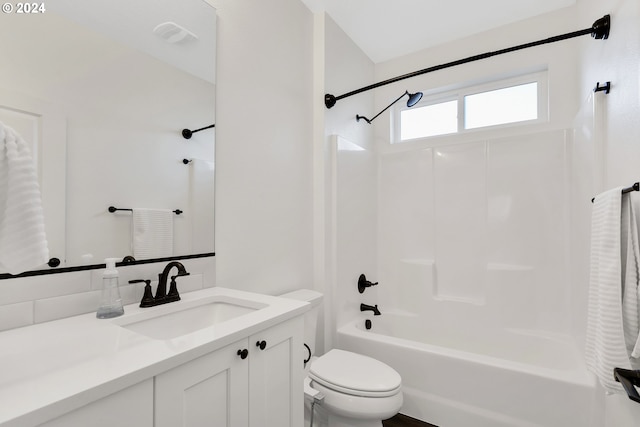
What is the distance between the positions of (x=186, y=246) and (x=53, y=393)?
0.83m

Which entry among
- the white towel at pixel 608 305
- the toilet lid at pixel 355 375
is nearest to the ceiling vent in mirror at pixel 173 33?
the toilet lid at pixel 355 375

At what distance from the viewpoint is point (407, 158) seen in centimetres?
272

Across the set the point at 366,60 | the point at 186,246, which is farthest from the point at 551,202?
the point at 186,246

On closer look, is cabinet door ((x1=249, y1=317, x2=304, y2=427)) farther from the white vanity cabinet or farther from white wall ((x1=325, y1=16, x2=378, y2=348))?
white wall ((x1=325, y1=16, x2=378, y2=348))

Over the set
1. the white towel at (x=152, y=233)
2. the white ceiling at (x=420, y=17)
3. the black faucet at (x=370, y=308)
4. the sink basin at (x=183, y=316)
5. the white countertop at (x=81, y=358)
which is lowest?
the black faucet at (x=370, y=308)

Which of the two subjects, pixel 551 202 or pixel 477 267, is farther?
pixel 477 267

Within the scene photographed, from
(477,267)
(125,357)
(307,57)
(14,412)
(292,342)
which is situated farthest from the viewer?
(477,267)

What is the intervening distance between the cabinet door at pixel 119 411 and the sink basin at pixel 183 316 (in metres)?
A: 0.40

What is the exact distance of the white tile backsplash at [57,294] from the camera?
851 millimetres

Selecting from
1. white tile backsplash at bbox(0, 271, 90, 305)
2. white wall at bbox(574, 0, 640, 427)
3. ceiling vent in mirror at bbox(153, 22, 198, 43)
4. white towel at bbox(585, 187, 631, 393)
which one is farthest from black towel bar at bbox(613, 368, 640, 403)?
ceiling vent in mirror at bbox(153, 22, 198, 43)

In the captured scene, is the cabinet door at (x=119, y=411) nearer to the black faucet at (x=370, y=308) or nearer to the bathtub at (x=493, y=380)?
the bathtub at (x=493, y=380)

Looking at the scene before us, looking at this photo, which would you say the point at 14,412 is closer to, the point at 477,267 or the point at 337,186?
the point at 337,186

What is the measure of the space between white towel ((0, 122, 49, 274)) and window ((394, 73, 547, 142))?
105 inches

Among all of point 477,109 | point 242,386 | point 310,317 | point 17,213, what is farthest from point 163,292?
point 477,109
